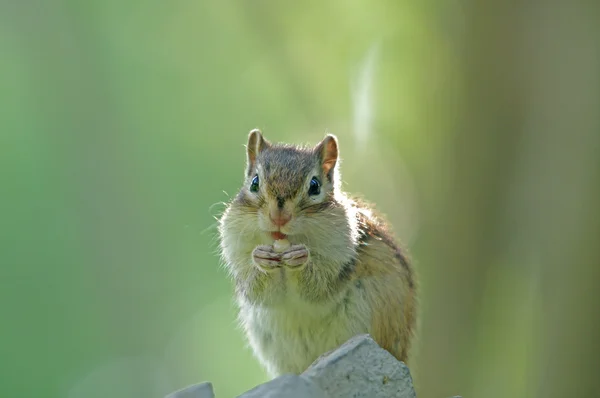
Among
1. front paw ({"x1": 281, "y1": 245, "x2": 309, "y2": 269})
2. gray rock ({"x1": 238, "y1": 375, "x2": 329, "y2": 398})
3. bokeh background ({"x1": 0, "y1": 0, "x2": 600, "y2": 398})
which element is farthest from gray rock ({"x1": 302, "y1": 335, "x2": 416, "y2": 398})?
bokeh background ({"x1": 0, "y1": 0, "x2": 600, "y2": 398})

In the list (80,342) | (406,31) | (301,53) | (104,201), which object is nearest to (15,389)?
(80,342)

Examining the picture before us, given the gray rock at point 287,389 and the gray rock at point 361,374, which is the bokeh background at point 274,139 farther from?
the gray rock at point 287,389

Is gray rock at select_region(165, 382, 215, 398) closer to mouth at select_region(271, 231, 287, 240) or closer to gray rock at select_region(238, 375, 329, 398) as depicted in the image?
gray rock at select_region(238, 375, 329, 398)

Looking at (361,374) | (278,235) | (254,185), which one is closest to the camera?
(361,374)

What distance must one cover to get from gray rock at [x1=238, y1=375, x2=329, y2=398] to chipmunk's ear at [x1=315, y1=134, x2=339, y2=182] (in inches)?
52.5

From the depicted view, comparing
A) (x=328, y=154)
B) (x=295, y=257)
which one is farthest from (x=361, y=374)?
(x=328, y=154)

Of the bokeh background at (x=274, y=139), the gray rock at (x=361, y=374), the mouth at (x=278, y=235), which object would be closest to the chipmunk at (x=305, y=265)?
the mouth at (x=278, y=235)

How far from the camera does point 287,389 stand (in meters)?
1.76

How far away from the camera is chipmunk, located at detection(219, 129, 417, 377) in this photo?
2744 millimetres

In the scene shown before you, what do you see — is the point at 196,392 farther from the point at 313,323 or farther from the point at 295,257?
the point at 313,323

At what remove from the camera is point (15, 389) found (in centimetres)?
699

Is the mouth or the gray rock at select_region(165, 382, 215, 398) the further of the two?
the mouth

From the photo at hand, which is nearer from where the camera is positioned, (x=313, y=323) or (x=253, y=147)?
(x=313, y=323)

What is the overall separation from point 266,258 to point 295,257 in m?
0.11
